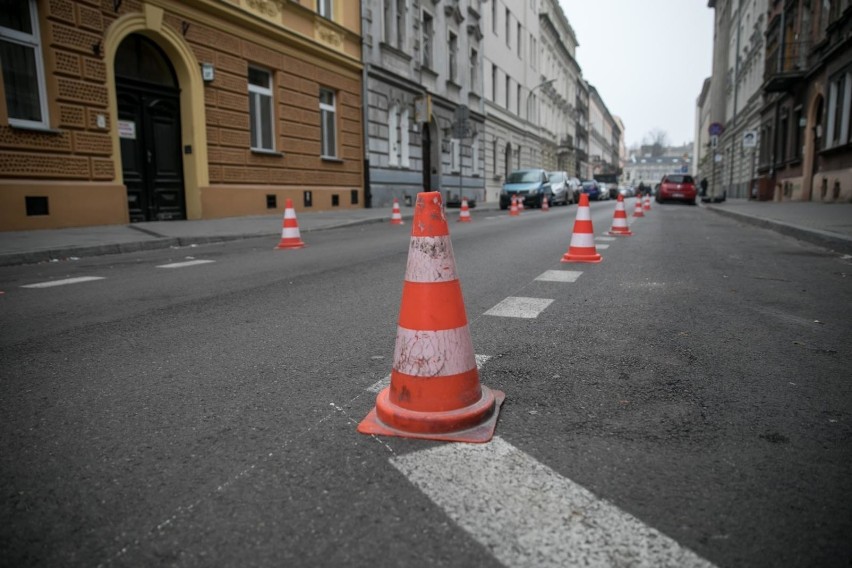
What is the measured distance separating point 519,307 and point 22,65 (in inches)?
411

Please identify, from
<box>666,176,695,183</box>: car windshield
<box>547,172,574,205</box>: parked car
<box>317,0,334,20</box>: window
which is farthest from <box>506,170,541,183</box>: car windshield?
<box>317,0,334,20</box>: window

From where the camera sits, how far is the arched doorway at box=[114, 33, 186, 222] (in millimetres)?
12359

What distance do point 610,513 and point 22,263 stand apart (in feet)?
26.7

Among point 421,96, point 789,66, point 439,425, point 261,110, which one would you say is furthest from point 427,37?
point 439,425

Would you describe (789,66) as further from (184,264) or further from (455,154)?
(184,264)

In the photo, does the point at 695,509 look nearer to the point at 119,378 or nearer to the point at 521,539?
the point at 521,539

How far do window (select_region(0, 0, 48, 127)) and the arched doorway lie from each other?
70.7 inches

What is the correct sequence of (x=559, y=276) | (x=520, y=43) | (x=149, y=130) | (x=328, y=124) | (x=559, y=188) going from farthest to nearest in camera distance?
1. (x=520, y=43)
2. (x=559, y=188)
3. (x=328, y=124)
4. (x=149, y=130)
5. (x=559, y=276)

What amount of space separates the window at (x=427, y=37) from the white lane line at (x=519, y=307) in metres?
22.8

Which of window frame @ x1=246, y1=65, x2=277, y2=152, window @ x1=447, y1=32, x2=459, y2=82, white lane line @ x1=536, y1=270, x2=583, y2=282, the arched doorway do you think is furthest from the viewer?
window @ x1=447, y1=32, x2=459, y2=82

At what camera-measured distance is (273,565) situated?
54.2 inches

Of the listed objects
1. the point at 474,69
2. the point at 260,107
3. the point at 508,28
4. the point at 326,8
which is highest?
the point at 508,28

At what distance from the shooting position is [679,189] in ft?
99.3

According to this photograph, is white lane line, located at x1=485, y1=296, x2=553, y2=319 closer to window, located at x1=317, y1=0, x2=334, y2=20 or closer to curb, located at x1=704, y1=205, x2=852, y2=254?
curb, located at x1=704, y1=205, x2=852, y2=254
